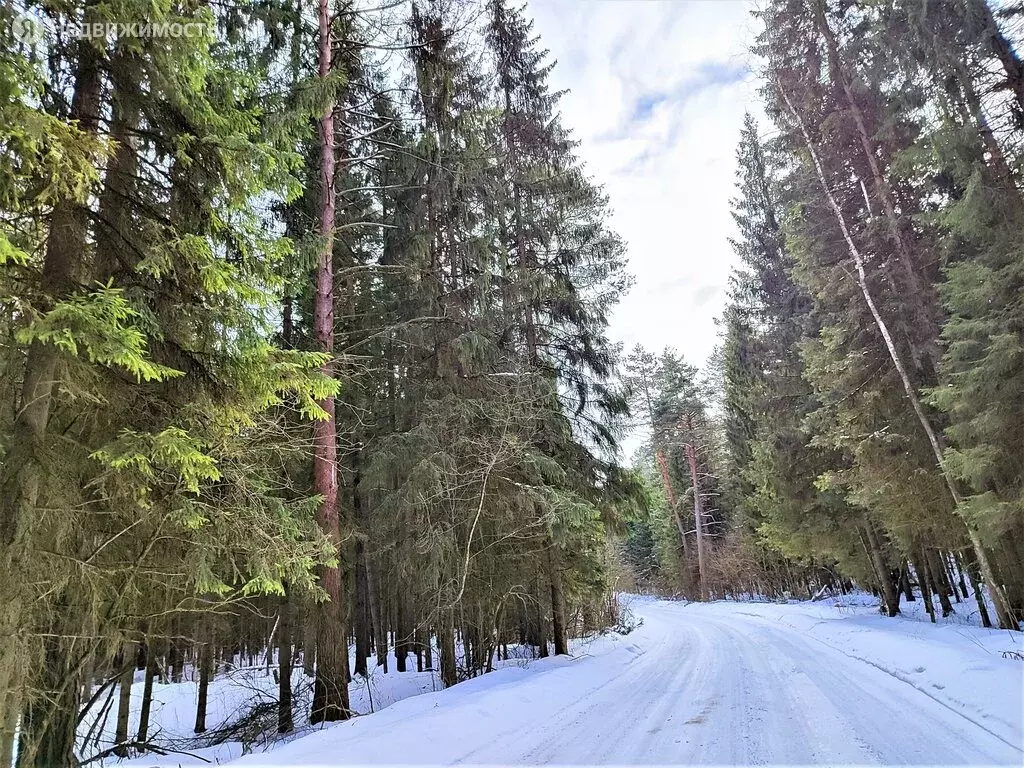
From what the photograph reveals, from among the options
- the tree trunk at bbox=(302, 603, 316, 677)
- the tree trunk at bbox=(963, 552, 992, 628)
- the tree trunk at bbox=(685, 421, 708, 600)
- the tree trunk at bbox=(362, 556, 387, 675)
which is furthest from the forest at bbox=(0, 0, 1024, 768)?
the tree trunk at bbox=(685, 421, 708, 600)

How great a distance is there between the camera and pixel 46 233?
4410 millimetres

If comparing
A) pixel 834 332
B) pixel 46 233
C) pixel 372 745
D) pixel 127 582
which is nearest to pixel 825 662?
pixel 834 332

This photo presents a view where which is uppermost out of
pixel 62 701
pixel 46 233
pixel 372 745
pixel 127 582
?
pixel 46 233

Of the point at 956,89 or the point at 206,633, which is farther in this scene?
the point at 206,633

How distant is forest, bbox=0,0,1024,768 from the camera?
396 cm

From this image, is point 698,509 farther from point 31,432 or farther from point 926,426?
point 31,432

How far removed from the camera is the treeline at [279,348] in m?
3.79

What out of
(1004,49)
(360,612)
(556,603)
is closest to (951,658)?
(556,603)

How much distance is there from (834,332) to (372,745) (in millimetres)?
11601

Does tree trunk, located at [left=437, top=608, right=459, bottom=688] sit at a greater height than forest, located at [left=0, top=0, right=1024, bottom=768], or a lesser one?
lesser

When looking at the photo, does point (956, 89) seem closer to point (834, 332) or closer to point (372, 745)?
point (834, 332)

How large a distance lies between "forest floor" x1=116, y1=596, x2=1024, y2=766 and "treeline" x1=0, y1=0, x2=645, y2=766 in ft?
5.06

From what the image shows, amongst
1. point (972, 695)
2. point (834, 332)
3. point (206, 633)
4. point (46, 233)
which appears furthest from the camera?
point (834, 332)

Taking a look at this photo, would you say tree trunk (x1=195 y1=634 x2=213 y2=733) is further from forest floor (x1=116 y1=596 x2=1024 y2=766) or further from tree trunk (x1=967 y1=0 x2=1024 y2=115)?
tree trunk (x1=967 y1=0 x2=1024 y2=115)
